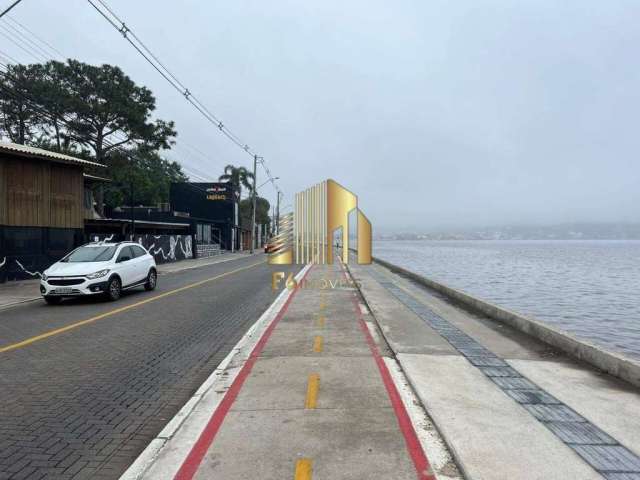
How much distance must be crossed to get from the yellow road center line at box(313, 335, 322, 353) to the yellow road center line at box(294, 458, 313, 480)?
395 centimetres

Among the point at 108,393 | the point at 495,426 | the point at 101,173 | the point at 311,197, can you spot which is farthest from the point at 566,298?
the point at 101,173

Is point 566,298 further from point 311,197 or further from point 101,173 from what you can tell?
point 101,173

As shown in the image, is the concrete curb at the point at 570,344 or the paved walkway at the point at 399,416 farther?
the concrete curb at the point at 570,344

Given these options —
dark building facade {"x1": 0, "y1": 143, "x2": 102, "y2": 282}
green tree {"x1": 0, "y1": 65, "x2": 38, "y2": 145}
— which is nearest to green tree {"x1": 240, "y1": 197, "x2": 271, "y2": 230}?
green tree {"x1": 0, "y1": 65, "x2": 38, "y2": 145}

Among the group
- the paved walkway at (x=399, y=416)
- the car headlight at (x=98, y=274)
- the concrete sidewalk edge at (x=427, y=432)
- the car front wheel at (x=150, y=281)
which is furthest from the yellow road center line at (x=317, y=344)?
the car front wheel at (x=150, y=281)

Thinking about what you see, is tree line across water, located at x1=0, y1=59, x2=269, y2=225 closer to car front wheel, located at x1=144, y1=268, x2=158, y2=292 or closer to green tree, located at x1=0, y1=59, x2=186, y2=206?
green tree, located at x1=0, y1=59, x2=186, y2=206

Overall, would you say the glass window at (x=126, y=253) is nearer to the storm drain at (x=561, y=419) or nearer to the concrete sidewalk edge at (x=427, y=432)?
the concrete sidewalk edge at (x=427, y=432)

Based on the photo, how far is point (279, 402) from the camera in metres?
5.65

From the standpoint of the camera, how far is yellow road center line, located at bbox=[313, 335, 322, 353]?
8.21 m

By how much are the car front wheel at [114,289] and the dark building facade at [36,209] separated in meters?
8.50

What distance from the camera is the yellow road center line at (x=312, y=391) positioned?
5582mm

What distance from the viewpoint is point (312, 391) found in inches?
238

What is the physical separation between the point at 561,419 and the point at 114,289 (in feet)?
41.6

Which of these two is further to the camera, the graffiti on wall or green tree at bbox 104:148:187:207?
green tree at bbox 104:148:187:207
